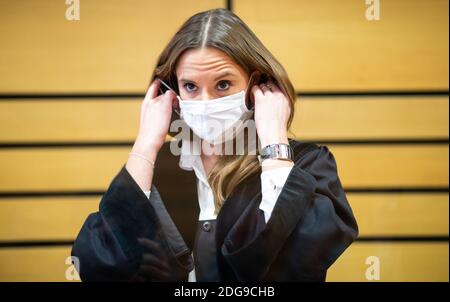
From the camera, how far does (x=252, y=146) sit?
1.95 meters

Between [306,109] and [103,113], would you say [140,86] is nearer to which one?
[103,113]

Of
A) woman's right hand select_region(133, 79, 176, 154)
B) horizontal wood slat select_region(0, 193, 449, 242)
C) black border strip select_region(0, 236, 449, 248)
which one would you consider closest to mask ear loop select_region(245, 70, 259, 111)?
woman's right hand select_region(133, 79, 176, 154)

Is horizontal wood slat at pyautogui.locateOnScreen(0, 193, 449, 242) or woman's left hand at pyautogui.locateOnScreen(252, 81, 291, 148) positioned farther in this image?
horizontal wood slat at pyautogui.locateOnScreen(0, 193, 449, 242)

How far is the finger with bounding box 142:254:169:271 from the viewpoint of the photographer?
1884 mm

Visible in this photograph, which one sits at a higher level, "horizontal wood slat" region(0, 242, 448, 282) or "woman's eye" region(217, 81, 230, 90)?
"woman's eye" region(217, 81, 230, 90)

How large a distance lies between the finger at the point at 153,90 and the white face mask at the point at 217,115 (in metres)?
0.12

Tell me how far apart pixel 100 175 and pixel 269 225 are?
0.76m

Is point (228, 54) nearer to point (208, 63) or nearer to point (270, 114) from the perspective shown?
point (208, 63)

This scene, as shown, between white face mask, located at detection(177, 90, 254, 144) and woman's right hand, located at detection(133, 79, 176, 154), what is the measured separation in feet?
0.18

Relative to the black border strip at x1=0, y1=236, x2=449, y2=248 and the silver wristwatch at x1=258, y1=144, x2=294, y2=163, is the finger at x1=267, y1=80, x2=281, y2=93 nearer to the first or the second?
the silver wristwatch at x1=258, y1=144, x2=294, y2=163

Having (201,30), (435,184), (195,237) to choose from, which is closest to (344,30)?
(201,30)

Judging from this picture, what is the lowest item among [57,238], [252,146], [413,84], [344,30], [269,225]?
[57,238]
